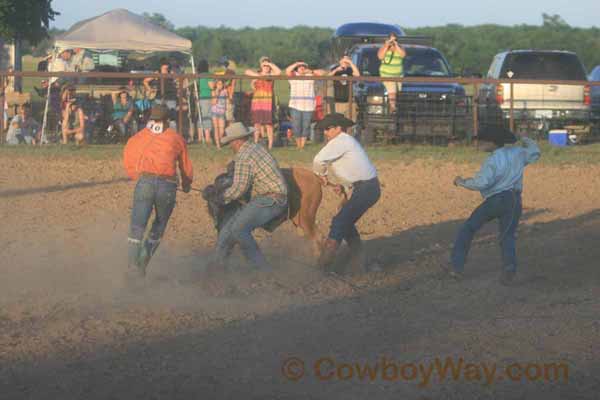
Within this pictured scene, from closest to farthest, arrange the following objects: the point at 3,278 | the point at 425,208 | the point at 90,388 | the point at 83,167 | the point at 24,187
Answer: the point at 90,388, the point at 3,278, the point at 425,208, the point at 24,187, the point at 83,167

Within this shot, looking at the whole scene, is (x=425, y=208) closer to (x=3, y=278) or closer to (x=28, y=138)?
(x=3, y=278)

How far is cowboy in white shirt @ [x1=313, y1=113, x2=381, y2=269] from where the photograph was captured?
957 cm

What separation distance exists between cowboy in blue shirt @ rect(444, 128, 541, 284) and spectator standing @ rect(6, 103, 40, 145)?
12.4 metres

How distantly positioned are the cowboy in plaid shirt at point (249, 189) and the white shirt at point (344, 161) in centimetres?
59

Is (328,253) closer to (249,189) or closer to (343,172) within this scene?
(343,172)

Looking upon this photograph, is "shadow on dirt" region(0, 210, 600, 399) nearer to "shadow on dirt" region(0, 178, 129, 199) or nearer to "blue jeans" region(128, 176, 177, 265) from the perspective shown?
"blue jeans" region(128, 176, 177, 265)

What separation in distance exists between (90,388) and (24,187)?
9.75 meters

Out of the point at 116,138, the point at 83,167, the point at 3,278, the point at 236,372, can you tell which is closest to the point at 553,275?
the point at 236,372

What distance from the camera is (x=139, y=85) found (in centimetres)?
1970

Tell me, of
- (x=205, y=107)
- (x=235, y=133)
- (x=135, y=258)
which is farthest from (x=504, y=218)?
(x=205, y=107)

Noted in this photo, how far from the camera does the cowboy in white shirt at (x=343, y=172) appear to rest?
9570mm

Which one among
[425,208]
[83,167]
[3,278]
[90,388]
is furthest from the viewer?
[83,167]

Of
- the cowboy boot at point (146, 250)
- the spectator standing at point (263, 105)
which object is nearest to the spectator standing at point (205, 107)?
the spectator standing at point (263, 105)

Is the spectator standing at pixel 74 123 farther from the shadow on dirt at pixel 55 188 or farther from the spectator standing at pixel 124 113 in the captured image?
the shadow on dirt at pixel 55 188
